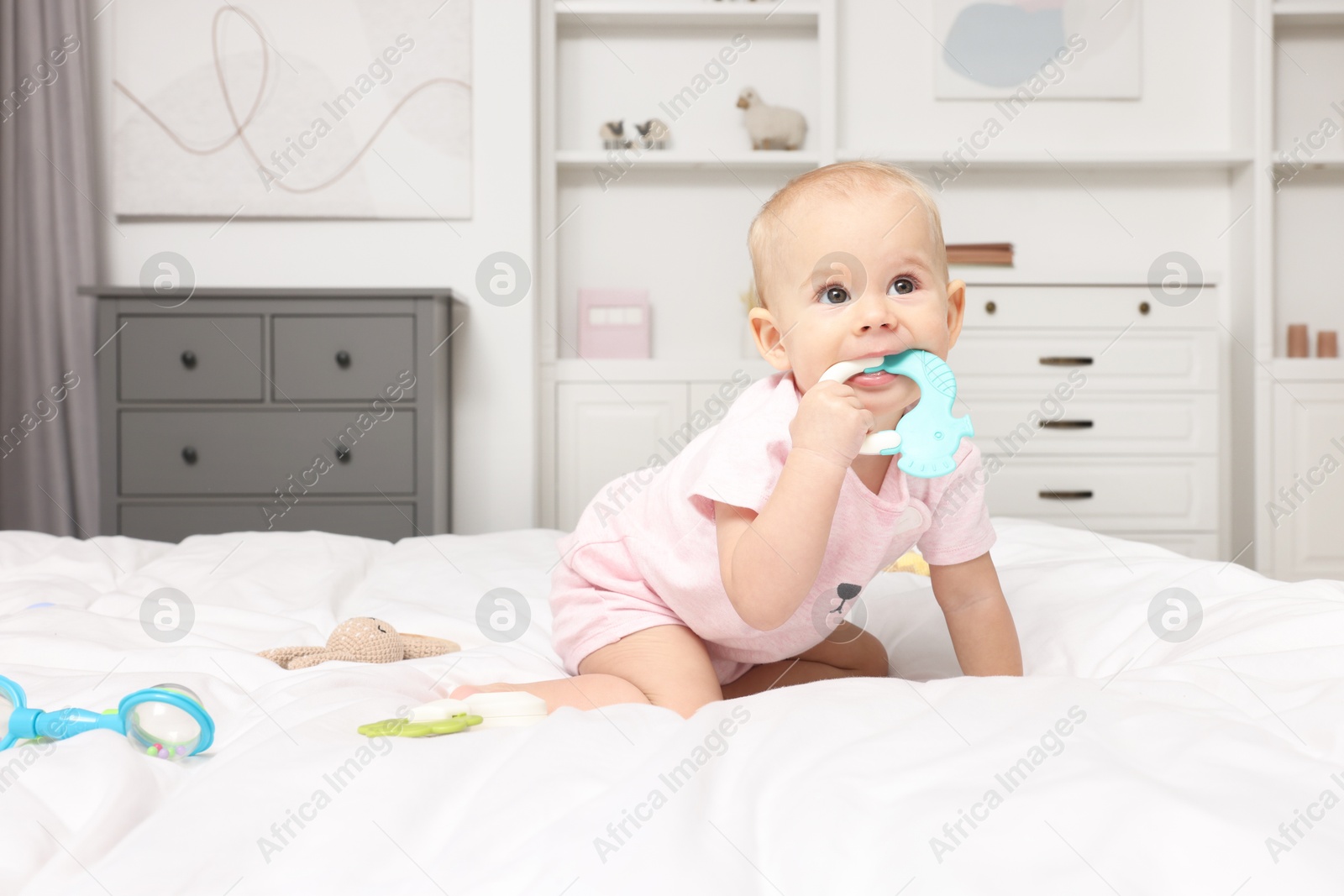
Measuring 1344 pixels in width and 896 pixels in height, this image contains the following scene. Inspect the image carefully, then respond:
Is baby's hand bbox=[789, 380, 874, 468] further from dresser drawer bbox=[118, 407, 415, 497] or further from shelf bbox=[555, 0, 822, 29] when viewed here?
shelf bbox=[555, 0, 822, 29]

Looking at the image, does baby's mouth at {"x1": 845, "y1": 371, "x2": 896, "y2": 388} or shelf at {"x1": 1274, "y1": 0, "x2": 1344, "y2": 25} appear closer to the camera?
baby's mouth at {"x1": 845, "y1": 371, "x2": 896, "y2": 388}

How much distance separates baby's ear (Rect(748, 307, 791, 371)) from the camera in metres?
0.82

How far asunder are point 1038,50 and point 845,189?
2.70 meters

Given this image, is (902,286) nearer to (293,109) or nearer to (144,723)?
(144,723)

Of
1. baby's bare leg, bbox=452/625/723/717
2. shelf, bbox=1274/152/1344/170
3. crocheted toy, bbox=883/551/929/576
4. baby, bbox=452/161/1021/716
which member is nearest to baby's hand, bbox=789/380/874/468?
baby, bbox=452/161/1021/716

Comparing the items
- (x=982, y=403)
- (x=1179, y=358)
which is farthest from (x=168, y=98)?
(x=1179, y=358)

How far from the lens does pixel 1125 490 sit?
2.75 meters

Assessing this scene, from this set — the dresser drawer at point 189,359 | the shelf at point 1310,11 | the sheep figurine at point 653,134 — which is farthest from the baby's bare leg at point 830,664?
the shelf at point 1310,11

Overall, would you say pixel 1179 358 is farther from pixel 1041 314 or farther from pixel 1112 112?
pixel 1112 112

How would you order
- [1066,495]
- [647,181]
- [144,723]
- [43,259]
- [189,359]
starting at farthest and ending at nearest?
[647,181] < [1066,495] < [43,259] < [189,359] < [144,723]

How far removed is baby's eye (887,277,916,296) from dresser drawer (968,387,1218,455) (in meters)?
2.04

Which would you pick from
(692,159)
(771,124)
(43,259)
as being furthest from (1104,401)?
(43,259)

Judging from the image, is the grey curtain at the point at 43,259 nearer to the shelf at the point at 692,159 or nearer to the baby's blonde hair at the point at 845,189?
A: the shelf at the point at 692,159

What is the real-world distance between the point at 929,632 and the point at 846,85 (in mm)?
2516
